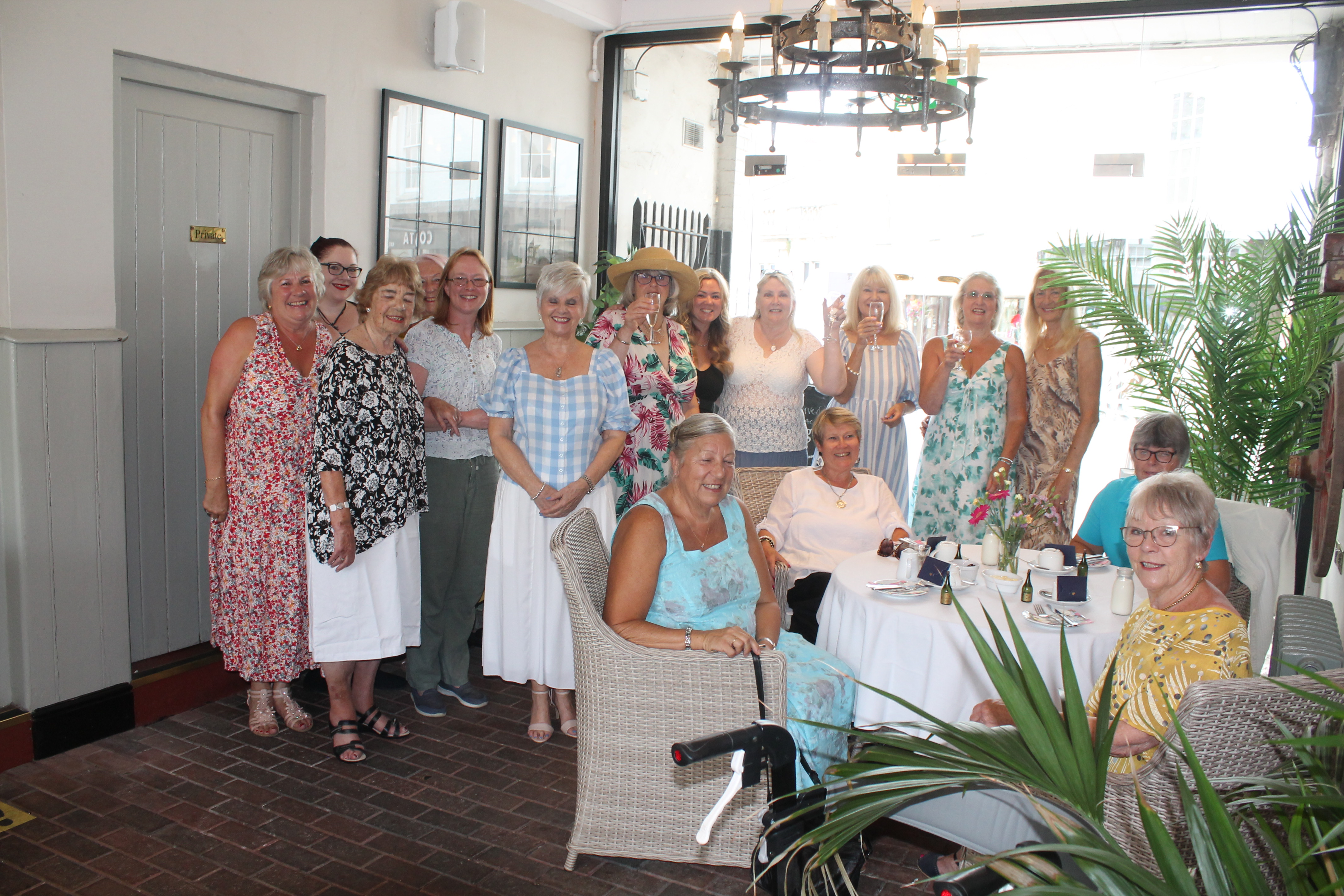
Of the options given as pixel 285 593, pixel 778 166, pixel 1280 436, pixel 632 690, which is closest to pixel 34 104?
pixel 285 593

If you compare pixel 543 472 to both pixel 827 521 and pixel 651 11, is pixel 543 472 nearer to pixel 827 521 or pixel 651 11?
pixel 827 521

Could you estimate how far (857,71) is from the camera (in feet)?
11.0

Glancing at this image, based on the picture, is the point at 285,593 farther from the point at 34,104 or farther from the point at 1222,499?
the point at 1222,499

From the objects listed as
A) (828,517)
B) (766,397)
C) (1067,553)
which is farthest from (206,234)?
(1067,553)

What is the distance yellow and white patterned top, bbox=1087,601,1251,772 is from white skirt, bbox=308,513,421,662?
2.44 metres

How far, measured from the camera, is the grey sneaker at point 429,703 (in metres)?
4.01

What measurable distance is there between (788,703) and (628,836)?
0.60 meters

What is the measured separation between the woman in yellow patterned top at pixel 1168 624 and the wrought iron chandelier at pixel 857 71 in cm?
151

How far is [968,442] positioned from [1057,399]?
1.41 ft

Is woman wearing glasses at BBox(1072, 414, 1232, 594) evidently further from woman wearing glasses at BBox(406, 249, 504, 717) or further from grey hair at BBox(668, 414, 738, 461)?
woman wearing glasses at BBox(406, 249, 504, 717)

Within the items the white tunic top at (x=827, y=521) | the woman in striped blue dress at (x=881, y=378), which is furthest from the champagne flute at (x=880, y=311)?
the white tunic top at (x=827, y=521)

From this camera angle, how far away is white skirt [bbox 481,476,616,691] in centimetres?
367

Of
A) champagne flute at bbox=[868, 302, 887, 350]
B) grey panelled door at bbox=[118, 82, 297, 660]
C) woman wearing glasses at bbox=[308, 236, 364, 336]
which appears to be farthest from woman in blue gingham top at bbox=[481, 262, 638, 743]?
champagne flute at bbox=[868, 302, 887, 350]

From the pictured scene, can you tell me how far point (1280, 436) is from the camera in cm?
415
